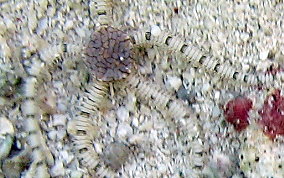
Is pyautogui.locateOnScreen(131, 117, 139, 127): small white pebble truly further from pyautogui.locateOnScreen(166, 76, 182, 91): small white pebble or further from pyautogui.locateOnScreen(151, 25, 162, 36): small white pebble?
pyautogui.locateOnScreen(151, 25, 162, 36): small white pebble

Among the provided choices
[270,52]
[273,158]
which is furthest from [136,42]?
[273,158]

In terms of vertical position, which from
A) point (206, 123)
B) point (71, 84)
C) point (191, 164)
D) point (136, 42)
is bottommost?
point (191, 164)

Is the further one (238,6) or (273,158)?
(238,6)

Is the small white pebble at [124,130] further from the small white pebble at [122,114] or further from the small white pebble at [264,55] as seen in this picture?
the small white pebble at [264,55]

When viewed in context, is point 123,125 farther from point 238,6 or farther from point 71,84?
point 238,6

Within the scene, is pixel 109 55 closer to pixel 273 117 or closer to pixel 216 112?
pixel 216 112

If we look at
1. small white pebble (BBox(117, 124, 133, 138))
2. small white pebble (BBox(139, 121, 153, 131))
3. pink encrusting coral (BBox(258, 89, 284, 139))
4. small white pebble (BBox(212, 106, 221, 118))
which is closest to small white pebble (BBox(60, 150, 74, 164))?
small white pebble (BBox(117, 124, 133, 138))

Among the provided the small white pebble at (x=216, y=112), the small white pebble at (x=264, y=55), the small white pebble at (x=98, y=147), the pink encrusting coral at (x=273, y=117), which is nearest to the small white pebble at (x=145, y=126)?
the small white pebble at (x=98, y=147)
